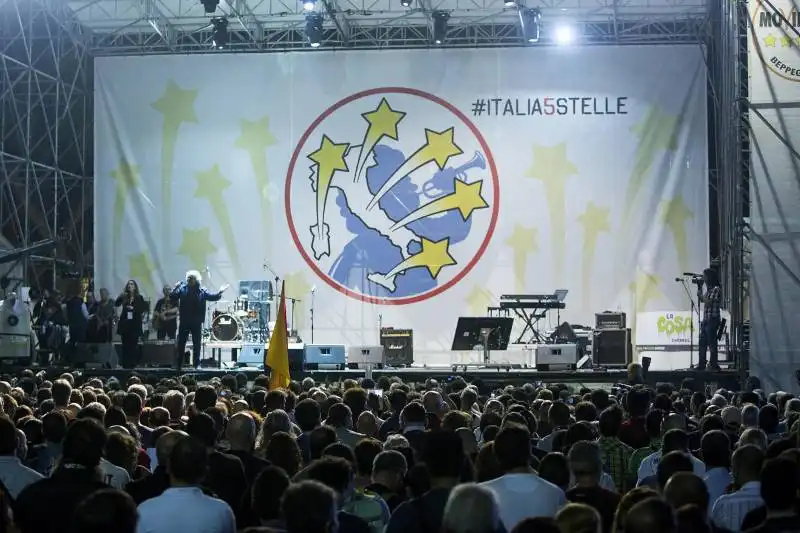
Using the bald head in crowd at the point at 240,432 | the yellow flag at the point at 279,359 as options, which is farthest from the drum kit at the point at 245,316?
the bald head in crowd at the point at 240,432

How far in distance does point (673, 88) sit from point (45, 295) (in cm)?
1159

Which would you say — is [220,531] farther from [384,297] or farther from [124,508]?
[384,297]

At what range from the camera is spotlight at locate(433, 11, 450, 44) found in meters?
19.7

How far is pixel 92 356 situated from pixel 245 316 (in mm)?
3052

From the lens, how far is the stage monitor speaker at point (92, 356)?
1728 centimetres

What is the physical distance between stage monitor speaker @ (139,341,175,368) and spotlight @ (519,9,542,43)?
8075 mm

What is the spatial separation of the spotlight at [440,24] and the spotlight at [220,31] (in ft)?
12.3

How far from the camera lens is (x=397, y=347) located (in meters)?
19.2

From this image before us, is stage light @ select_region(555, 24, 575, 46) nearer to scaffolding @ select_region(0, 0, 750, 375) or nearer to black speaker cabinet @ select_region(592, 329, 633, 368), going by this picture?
scaffolding @ select_region(0, 0, 750, 375)

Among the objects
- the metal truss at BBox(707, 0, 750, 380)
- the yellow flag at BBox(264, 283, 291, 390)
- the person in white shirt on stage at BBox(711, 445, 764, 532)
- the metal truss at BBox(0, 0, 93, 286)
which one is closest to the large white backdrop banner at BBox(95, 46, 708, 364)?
the metal truss at BBox(707, 0, 750, 380)

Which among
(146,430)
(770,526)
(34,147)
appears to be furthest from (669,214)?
(770,526)

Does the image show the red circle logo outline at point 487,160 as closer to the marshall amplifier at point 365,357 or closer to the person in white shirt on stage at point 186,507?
the marshall amplifier at point 365,357

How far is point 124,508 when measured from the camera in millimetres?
3227

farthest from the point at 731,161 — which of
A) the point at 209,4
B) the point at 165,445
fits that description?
the point at 165,445
